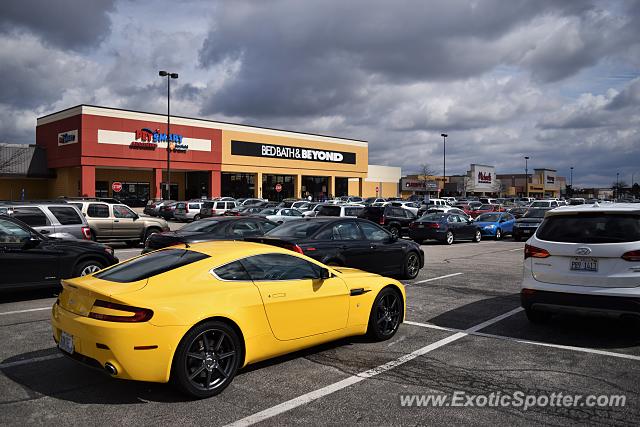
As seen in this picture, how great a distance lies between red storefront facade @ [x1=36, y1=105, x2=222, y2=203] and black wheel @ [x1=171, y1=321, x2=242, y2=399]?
4572 centimetres

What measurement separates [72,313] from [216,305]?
133 centimetres

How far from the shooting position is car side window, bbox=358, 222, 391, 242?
1096cm

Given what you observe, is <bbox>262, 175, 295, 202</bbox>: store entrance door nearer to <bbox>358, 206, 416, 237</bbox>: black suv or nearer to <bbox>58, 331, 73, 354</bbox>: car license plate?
<bbox>358, 206, 416, 237</bbox>: black suv

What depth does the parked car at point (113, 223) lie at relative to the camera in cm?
1800

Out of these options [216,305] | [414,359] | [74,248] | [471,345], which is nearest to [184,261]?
[216,305]

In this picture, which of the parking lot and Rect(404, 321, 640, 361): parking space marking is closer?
the parking lot

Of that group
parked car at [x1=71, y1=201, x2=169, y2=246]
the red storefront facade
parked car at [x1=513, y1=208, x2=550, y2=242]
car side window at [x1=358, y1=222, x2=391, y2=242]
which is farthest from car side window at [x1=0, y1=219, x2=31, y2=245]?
the red storefront facade

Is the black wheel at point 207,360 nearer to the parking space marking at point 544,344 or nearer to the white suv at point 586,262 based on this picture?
Result: the parking space marking at point 544,344

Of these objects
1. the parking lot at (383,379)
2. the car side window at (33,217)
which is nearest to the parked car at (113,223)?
the car side window at (33,217)

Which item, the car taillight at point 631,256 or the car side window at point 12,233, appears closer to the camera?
the car taillight at point 631,256

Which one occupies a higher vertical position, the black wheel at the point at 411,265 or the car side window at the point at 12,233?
the car side window at the point at 12,233

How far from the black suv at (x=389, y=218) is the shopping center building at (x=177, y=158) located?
3054 centimetres

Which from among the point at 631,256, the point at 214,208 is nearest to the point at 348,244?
the point at 631,256

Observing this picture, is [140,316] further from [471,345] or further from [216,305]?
[471,345]
